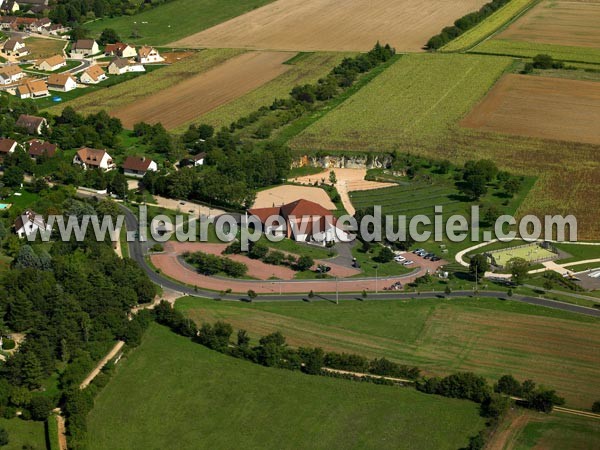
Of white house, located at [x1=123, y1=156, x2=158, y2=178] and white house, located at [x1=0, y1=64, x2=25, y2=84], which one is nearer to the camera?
white house, located at [x1=123, y1=156, x2=158, y2=178]

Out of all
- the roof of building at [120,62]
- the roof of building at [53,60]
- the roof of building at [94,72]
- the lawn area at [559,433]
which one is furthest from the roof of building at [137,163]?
the lawn area at [559,433]

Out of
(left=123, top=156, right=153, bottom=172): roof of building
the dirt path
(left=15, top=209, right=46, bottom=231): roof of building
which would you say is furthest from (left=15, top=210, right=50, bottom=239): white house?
the dirt path

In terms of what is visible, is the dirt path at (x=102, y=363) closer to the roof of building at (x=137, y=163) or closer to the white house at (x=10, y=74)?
the roof of building at (x=137, y=163)

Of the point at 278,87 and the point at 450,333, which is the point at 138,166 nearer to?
the point at 278,87

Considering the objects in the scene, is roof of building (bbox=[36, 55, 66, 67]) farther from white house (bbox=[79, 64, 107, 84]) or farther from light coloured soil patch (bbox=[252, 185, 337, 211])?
light coloured soil patch (bbox=[252, 185, 337, 211])

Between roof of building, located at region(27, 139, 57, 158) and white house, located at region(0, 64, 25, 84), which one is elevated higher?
white house, located at region(0, 64, 25, 84)
